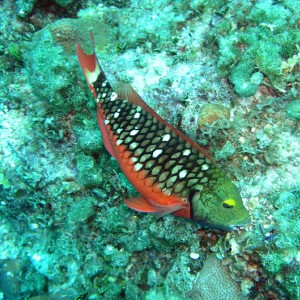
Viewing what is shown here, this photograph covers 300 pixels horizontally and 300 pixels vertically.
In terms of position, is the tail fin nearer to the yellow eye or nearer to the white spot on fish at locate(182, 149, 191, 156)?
the white spot on fish at locate(182, 149, 191, 156)

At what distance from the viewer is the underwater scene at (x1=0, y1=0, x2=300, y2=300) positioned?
2.91m

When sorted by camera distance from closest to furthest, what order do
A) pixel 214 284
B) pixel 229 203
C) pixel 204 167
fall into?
pixel 229 203 < pixel 204 167 < pixel 214 284

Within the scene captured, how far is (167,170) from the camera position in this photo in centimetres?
284

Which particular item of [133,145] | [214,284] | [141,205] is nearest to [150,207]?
[141,205]

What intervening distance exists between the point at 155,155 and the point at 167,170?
205 mm

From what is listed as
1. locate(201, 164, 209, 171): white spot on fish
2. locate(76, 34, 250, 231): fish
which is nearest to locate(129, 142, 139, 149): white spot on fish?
locate(76, 34, 250, 231): fish

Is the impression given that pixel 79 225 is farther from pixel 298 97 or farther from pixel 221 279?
pixel 298 97

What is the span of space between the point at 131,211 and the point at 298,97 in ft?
8.69

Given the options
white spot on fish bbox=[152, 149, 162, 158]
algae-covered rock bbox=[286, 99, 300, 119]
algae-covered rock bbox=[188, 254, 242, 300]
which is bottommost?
algae-covered rock bbox=[188, 254, 242, 300]

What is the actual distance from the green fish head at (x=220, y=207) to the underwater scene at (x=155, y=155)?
13 mm

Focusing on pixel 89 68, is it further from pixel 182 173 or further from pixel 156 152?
Result: pixel 182 173

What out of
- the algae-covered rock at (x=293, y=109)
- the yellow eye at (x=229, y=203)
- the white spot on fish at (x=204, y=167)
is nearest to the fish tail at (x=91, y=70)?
the white spot on fish at (x=204, y=167)

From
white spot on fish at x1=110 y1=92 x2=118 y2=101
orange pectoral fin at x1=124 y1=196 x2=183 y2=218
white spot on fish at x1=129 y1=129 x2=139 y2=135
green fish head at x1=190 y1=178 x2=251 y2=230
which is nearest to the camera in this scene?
green fish head at x1=190 y1=178 x2=251 y2=230

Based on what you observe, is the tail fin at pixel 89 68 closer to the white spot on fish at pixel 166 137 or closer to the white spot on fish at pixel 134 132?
the white spot on fish at pixel 134 132
